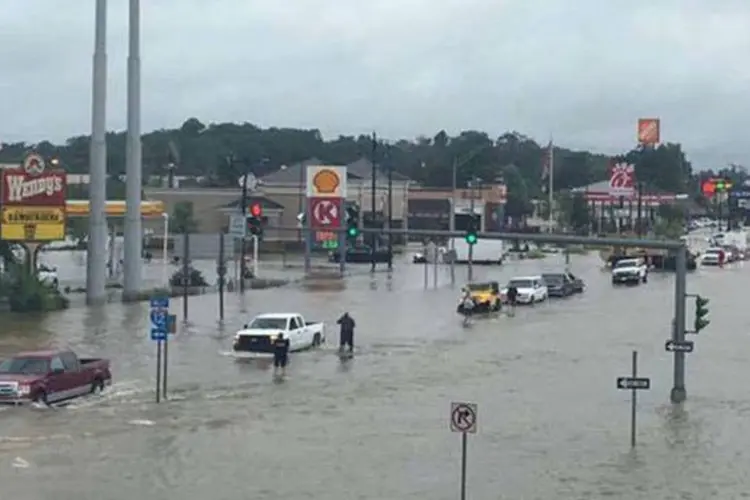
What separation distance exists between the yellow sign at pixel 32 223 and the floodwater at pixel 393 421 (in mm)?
7752

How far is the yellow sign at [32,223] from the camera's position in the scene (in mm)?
62625

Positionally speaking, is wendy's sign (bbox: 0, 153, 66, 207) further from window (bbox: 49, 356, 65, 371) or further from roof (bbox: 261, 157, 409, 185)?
roof (bbox: 261, 157, 409, 185)

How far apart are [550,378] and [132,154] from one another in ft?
108

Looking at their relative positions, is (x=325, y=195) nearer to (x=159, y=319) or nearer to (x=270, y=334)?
(x=270, y=334)

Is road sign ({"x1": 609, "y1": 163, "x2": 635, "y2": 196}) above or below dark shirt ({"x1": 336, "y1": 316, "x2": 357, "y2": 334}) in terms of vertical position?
above

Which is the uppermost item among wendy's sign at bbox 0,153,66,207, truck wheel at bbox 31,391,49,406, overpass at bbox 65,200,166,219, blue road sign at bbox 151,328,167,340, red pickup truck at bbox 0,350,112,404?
→ wendy's sign at bbox 0,153,66,207

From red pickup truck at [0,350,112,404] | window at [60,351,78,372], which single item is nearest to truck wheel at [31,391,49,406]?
red pickup truck at [0,350,112,404]

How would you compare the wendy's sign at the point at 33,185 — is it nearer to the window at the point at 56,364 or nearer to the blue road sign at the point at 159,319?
the window at the point at 56,364

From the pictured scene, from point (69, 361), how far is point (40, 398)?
67.8 inches

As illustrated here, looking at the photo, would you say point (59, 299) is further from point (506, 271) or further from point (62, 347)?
point (506, 271)

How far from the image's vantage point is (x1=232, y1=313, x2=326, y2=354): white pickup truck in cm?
4406

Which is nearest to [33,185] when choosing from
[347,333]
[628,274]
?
[347,333]

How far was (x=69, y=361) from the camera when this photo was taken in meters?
34.3

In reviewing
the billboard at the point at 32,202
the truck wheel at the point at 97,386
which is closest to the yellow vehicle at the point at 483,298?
the billboard at the point at 32,202
